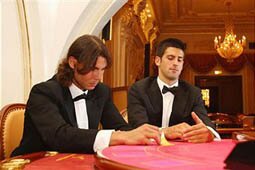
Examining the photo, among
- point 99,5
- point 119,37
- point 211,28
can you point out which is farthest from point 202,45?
point 99,5

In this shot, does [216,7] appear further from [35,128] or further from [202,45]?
[35,128]

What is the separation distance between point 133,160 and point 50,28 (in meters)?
2.02

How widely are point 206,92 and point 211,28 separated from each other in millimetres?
2717

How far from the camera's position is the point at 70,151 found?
135cm

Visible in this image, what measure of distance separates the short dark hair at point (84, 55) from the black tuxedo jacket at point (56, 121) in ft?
0.16

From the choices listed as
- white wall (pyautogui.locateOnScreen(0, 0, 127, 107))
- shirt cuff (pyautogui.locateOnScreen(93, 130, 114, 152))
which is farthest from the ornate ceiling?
shirt cuff (pyautogui.locateOnScreen(93, 130, 114, 152))

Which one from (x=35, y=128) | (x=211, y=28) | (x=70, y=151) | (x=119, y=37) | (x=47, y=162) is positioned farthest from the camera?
(x=211, y=28)

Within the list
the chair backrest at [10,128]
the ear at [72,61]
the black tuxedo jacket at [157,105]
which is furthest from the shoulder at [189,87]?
the chair backrest at [10,128]

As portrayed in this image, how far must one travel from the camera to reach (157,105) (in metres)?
2.42

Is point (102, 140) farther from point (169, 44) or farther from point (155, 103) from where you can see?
point (169, 44)

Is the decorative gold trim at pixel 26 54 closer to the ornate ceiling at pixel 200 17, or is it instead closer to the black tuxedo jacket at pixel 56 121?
the black tuxedo jacket at pixel 56 121

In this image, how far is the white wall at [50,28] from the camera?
8.11 ft

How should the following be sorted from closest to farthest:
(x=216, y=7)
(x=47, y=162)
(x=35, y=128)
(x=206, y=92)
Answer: (x=47, y=162) < (x=35, y=128) < (x=216, y=7) < (x=206, y=92)

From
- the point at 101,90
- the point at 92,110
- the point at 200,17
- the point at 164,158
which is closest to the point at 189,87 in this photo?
the point at 101,90
